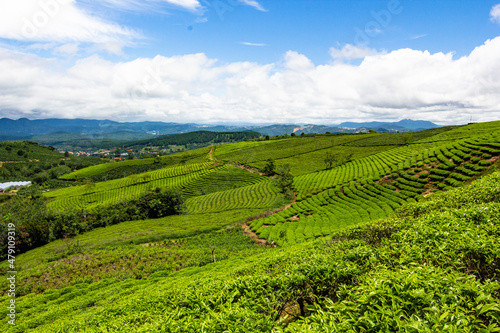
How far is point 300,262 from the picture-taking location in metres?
8.31

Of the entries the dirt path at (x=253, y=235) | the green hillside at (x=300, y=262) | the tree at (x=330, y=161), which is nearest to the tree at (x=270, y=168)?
the green hillside at (x=300, y=262)

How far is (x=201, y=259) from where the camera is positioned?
2330 cm

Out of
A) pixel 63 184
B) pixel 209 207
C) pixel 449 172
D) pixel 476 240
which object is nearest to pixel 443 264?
pixel 476 240

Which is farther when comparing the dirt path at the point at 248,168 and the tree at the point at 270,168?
the dirt path at the point at 248,168

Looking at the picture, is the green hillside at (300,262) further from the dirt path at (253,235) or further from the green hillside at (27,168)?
the green hillside at (27,168)

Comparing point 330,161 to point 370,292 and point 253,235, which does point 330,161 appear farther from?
point 370,292

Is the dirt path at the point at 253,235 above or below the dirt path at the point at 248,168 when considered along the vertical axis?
below

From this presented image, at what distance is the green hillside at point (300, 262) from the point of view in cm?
384

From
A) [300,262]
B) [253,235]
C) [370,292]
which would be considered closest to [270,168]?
[253,235]

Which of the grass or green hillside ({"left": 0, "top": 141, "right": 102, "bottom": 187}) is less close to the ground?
the grass

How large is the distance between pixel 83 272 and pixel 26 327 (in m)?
11.8

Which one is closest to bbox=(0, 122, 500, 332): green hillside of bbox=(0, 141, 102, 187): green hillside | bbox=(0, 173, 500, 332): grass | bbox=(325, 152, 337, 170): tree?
bbox=(0, 173, 500, 332): grass

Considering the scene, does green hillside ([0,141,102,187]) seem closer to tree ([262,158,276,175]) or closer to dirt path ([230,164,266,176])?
dirt path ([230,164,266,176])

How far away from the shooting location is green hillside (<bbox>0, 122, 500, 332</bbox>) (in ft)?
12.6
